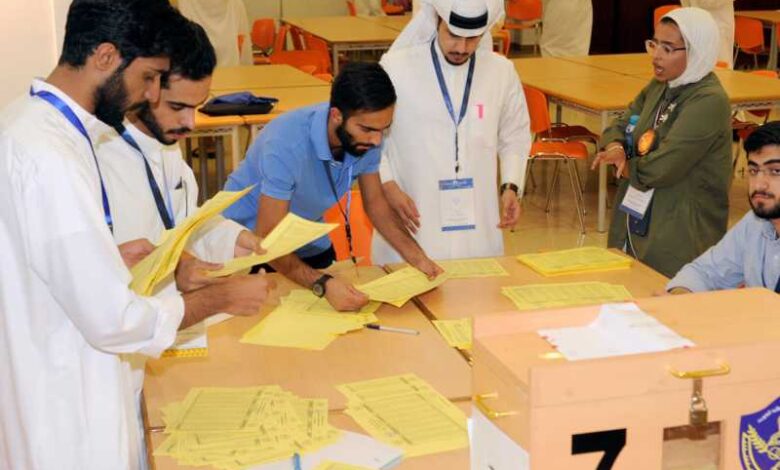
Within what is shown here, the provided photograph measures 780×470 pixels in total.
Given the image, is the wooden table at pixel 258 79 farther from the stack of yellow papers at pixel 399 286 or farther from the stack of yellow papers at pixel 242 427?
the stack of yellow papers at pixel 242 427

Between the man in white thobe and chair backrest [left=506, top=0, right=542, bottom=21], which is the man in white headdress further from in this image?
chair backrest [left=506, top=0, right=542, bottom=21]

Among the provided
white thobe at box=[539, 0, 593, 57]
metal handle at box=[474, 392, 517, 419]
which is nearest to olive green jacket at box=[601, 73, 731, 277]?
metal handle at box=[474, 392, 517, 419]

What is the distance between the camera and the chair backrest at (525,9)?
11867 millimetres

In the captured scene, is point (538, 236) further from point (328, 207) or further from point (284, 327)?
point (284, 327)

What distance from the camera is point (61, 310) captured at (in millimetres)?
2045

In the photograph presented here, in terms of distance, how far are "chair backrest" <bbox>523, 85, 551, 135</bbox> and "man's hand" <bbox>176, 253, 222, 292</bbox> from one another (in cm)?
407

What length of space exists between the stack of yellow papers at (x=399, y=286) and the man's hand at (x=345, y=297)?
5cm

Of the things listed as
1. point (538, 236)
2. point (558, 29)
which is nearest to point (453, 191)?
point (538, 236)

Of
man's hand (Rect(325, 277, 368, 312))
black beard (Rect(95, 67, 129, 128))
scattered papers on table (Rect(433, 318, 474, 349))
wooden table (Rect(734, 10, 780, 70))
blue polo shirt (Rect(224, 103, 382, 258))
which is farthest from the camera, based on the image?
wooden table (Rect(734, 10, 780, 70))

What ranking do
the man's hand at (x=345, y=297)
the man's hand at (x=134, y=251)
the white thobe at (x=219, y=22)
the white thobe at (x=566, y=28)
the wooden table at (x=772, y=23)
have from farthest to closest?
the wooden table at (x=772, y=23)
the white thobe at (x=566, y=28)
the white thobe at (x=219, y=22)
the man's hand at (x=345, y=297)
the man's hand at (x=134, y=251)

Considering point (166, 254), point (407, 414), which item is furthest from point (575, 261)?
point (166, 254)

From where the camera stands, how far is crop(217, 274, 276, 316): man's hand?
7.64 ft

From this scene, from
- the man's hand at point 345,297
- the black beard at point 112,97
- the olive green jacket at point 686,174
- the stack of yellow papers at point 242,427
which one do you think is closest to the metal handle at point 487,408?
the stack of yellow papers at point 242,427

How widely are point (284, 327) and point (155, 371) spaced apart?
40cm
